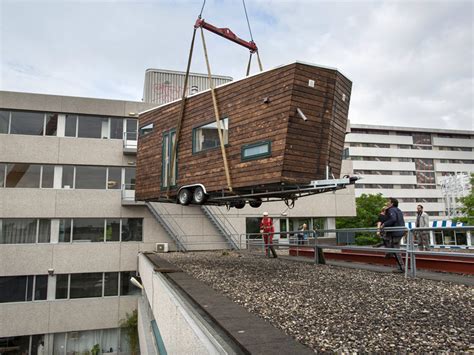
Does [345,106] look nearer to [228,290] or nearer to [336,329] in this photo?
[228,290]

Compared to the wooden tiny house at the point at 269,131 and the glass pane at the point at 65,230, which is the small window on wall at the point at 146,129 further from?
the glass pane at the point at 65,230

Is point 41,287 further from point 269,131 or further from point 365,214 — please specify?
point 365,214

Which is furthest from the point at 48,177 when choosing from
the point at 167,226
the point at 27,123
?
the point at 167,226

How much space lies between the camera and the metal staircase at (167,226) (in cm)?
1893

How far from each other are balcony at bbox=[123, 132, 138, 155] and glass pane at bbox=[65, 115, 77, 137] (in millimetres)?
2670

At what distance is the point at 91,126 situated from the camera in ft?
64.7

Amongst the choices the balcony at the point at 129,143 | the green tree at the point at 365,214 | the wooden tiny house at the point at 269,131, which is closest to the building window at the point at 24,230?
the balcony at the point at 129,143

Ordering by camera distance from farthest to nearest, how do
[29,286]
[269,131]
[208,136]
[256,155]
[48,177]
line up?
[48,177] < [29,286] < [208,136] < [256,155] < [269,131]

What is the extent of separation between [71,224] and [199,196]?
1218 centimetres

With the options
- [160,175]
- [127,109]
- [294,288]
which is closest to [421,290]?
[294,288]

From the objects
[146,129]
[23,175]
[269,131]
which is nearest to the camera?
[269,131]

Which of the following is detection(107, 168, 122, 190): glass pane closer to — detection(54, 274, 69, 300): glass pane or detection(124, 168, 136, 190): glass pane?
detection(124, 168, 136, 190): glass pane

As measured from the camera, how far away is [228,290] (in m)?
6.26

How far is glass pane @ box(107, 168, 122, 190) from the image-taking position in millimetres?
19516
